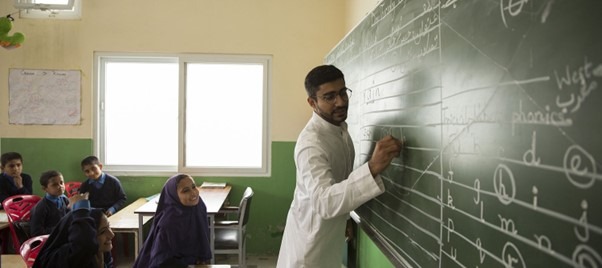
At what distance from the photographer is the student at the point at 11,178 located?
3768mm

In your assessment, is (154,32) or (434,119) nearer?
(434,119)

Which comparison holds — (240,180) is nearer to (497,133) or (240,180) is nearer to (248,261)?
(248,261)

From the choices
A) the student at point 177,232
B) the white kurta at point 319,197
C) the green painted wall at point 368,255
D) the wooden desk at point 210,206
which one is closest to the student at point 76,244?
the student at point 177,232

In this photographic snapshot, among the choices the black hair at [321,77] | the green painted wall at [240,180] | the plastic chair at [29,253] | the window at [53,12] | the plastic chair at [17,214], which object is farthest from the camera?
the green painted wall at [240,180]

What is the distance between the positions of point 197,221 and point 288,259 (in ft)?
3.19

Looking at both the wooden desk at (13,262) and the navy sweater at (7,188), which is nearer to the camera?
the wooden desk at (13,262)

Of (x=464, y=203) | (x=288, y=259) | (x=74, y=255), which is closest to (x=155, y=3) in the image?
(x=74, y=255)

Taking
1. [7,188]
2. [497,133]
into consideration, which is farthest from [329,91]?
[7,188]

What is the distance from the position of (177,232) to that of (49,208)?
139 centimetres

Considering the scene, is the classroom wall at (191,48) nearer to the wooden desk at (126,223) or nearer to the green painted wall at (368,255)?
the wooden desk at (126,223)

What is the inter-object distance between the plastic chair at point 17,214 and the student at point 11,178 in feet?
1.71

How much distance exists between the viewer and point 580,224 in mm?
649

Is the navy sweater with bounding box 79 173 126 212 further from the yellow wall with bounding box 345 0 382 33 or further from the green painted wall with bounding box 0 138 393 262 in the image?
the yellow wall with bounding box 345 0 382 33

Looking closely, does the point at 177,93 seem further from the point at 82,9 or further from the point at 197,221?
the point at 197,221
